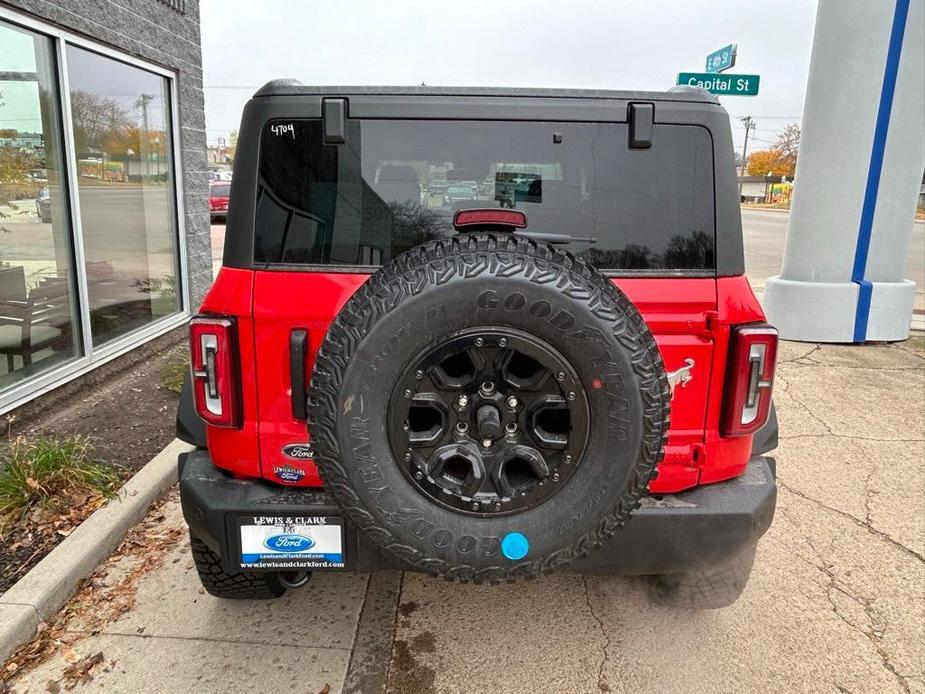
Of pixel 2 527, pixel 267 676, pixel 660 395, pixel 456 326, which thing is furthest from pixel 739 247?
pixel 2 527

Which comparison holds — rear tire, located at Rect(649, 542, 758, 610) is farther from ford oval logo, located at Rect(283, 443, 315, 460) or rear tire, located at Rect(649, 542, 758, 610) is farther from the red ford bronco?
ford oval logo, located at Rect(283, 443, 315, 460)

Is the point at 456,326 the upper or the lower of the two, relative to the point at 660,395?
upper

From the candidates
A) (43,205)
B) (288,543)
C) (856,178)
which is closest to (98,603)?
(288,543)

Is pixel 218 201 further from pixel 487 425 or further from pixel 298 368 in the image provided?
pixel 487 425

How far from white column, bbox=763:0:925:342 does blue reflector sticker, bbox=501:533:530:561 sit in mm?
6835

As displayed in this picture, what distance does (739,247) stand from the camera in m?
2.19

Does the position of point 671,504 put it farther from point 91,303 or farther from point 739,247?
point 91,303

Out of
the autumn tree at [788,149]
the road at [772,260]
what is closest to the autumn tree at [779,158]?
the autumn tree at [788,149]

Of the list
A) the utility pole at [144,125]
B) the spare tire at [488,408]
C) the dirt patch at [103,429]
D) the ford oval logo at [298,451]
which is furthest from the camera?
the utility pole at [144,125]

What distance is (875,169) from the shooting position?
725 centimetres

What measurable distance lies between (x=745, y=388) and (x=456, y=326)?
102cm

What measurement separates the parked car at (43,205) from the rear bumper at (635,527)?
3774 millimetres

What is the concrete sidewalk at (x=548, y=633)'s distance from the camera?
245 cm

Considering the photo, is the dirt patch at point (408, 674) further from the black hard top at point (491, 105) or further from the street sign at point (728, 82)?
the street sign at point (728, 82)
